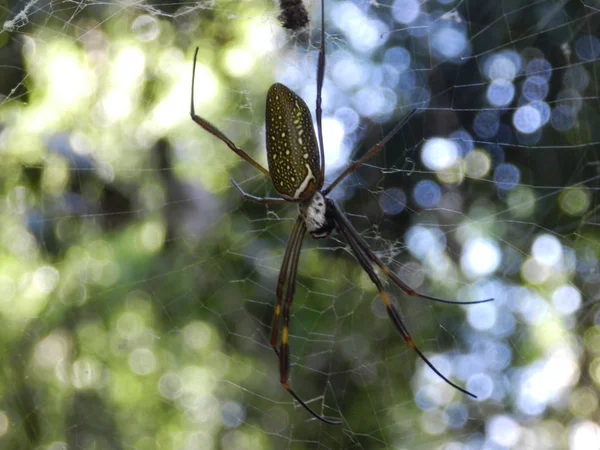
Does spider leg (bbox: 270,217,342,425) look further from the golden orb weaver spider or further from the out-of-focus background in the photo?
the out-of-focus background

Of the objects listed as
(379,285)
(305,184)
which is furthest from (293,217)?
(305,184)

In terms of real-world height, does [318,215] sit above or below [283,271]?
above

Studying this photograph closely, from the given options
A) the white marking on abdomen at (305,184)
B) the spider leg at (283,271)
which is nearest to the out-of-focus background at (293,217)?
the spider leg at (283,271)

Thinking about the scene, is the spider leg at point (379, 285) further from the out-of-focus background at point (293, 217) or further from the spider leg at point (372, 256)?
the out-of-focus background at point (293, 217)

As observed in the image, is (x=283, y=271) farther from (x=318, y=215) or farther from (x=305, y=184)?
(x=305, y=184)

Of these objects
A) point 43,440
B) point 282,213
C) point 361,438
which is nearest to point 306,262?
point 282,213

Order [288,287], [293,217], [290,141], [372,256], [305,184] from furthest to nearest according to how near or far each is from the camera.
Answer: [293,217] < [288,287] < [372,256] < [305,184] < [290,141]

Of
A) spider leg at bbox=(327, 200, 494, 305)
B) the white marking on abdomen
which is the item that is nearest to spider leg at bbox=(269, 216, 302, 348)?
spider leg at bbox=(327, 200, 494, 305)
